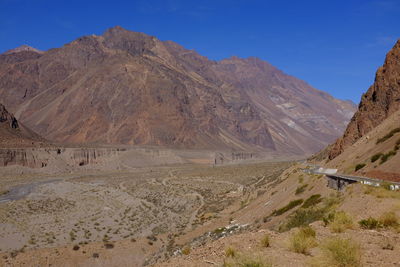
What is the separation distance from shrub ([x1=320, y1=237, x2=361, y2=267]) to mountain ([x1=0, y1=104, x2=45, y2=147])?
104111 millimetres

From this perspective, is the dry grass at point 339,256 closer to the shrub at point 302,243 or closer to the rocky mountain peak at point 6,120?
the shrub at point 302,243

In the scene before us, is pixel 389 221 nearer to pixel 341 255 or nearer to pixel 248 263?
pixel 341 255

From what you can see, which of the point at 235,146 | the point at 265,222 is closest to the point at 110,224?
the point at 265,222

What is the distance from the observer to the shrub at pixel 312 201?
20.3 meters

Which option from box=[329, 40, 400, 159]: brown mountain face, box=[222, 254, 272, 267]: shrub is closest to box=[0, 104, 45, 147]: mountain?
box=[329, 40, 400, 159]: brown mountain face

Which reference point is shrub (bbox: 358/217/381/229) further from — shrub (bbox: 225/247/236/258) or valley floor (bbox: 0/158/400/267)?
shrub (bbox: 225/247/236/258)

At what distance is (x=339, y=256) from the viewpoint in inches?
289

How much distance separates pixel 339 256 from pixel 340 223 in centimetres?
386

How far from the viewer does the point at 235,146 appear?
183 m

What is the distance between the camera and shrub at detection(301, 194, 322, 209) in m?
20.3

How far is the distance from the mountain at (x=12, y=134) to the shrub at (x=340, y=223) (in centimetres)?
10165

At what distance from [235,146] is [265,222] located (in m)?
162

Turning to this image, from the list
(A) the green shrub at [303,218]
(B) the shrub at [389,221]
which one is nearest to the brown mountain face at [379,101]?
(A) the green shrub at [303,218]

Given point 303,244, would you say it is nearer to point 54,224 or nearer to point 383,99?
point 54,224
